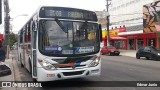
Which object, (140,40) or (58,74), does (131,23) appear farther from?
(58,74)

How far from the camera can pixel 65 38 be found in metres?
9.92

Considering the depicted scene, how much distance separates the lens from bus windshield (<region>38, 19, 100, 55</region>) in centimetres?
977

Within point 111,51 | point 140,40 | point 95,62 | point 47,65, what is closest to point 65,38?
point 47,65

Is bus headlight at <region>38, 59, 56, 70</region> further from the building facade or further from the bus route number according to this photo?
the building facade

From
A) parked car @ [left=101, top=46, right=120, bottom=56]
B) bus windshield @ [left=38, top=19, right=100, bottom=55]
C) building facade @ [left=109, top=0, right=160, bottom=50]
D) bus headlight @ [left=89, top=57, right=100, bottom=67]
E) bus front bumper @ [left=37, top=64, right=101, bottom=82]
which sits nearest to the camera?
bus front bumper @ [left=37, top=64, right=101, bottom=82]

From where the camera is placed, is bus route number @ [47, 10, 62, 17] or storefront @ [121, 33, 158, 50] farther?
storefront @ [121, 33, 158, 50]

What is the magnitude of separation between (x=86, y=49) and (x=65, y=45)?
850mm

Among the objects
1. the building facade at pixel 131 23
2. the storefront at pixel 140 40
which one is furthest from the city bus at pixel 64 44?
the storefront at pixel 140 40

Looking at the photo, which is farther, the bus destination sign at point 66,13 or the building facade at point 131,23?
the building facade at point 131,23

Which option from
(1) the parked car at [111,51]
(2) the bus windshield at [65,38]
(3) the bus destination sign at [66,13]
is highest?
(3) the bus destination sign at [66,13]

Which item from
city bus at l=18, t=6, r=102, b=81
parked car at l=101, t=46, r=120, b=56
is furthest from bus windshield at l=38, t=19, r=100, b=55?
parked car at l=101, t=46, r=120, b=56

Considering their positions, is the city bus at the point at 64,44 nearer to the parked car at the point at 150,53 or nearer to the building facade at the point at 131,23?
the parked car at the point at 150,53

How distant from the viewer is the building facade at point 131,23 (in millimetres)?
44219

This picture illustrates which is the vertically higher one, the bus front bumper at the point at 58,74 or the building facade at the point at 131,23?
the building facade at the point at 131,23
